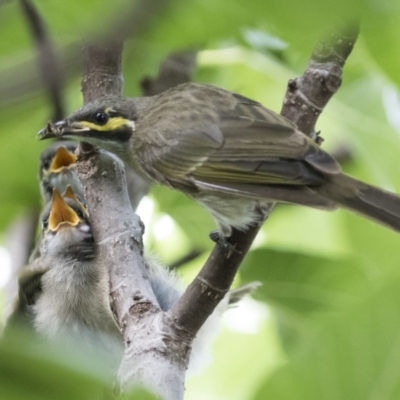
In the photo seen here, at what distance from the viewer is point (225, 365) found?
5.22 metres

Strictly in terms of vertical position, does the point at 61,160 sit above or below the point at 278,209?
above

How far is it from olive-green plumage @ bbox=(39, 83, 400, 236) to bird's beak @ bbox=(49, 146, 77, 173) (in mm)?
2002

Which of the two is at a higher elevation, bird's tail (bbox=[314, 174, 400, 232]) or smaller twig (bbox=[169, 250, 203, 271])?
smaller twig (bbox=[169, 250, 203, 271])

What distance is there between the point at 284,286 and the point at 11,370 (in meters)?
2.94

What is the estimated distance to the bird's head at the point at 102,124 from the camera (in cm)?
312

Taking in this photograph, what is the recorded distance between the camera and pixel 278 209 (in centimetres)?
451

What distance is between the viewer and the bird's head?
312 centimetres

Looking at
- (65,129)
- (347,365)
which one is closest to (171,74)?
(65,129)

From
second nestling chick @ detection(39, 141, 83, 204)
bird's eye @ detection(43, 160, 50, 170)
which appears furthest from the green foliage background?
bird's eye @ detection(43, 160, 50, 170)

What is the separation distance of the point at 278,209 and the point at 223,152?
5.79 ft

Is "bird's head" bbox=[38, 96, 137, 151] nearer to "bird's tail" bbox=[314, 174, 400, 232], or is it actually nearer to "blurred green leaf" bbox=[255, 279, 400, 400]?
"bird's tail" bbox=[314, 174, 400, 232]

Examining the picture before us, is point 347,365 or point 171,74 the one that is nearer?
point 347,365

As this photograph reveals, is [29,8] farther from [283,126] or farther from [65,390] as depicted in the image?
[283,126]

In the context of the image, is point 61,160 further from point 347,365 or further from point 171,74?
point 347,365
